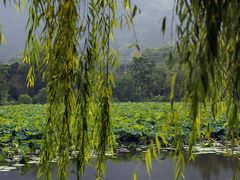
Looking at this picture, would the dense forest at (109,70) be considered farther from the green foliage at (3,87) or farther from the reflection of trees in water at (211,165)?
the green foliage at (3,87)

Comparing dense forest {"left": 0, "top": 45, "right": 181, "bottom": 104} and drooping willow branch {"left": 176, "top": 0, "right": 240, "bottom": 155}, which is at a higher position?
dense forest {"left": 0, "top": 45, "right": 181, "bottom": 104}

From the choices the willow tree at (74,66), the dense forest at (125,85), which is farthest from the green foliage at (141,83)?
the willow tree at (74,66)

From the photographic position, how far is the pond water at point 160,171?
5529 millimetres

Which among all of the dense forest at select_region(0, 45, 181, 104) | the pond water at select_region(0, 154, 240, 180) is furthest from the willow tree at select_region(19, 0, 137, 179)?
the dense forest at select_region(0, 45, 181, 104)

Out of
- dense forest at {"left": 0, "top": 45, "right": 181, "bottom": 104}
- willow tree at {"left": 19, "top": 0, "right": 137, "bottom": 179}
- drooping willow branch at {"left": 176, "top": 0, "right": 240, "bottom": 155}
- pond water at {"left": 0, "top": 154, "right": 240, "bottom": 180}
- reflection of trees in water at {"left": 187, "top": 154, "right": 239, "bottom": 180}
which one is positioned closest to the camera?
drooping willow branch at {"left": 176, "top": 0, "right": 240, "bottom": 155}

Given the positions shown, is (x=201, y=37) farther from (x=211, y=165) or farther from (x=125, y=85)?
(x=125, y=85)

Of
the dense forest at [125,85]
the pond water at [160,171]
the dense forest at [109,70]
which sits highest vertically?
the dense forest at [125,85]

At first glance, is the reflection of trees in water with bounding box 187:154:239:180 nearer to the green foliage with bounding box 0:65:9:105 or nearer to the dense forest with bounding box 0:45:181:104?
the dense forest with bounding box 0:45:181:104

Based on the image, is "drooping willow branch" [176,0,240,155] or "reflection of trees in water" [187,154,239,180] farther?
"reflection of trees in water" [187,154,239,180]

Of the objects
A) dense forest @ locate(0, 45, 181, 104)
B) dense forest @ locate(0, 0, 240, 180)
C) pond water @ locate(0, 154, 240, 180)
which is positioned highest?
dense forest @ locate(0, 45, 181, 104)

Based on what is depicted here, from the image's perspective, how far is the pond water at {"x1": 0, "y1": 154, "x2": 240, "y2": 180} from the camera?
18.1ft

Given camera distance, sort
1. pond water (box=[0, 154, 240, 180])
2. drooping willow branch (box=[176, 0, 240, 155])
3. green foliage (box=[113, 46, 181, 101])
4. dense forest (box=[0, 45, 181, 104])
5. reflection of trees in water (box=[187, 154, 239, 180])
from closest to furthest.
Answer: drooping willow branch (box=[176, 0, 240, 155]) → pond water (box=[0, 154, 240, 180]) → reflection of trees in water (box=[187, 154, 239, 180]) → dense forest (box=[0, 45, 181, 104]) → green foliage (box=[113, 46, 181, 101])

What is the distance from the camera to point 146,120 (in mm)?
9914

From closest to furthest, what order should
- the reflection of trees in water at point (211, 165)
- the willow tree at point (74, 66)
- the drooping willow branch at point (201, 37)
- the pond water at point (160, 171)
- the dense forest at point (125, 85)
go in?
the drooping willow branch at point (201, 37) < the willow tree at point (74, 66) < the pond water at point (160, 171) < the reflection of trees in water at point (211, 165) < the dense forest at point (125, 85)
